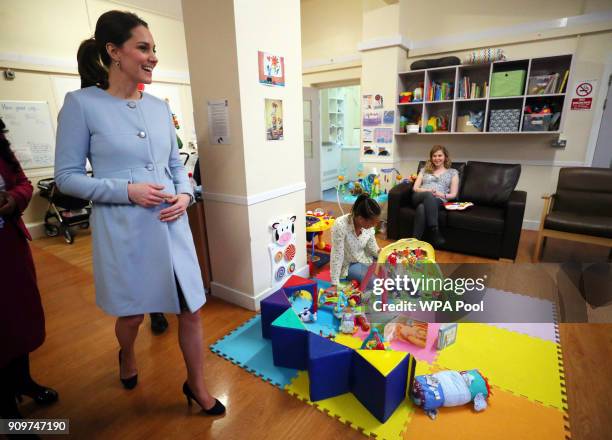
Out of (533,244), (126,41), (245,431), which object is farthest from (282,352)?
(533,244)

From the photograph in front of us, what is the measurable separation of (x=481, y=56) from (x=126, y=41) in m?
3.68

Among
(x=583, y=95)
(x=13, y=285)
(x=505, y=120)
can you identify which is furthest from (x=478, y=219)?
(x=13, y=285)

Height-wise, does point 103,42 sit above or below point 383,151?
above

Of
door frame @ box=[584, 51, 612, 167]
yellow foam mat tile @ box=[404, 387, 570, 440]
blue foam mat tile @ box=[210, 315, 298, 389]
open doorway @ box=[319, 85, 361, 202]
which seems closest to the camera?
yellow foam mat tile @ box=[404, 387, 570, 440]

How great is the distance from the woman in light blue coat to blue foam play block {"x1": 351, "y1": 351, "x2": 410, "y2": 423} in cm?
73

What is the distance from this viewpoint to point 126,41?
1.08 meters

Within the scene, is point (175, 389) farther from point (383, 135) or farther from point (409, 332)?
point (383, 135)

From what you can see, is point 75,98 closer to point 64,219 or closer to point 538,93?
point 64,219

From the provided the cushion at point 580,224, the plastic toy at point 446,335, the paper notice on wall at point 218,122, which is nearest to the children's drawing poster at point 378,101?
the cushion at point 580,224

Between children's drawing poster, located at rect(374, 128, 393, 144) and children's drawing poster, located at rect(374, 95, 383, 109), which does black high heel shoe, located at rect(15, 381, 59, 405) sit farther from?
children's drawing poster, located at rect(374, 95, 383, 109)

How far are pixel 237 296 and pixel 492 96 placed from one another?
340 cm

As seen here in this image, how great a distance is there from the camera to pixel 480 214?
9.86ft

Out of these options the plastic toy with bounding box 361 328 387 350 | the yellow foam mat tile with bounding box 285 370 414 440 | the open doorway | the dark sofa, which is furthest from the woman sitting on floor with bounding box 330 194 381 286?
the open doorway

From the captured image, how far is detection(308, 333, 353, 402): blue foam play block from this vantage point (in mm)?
1425
